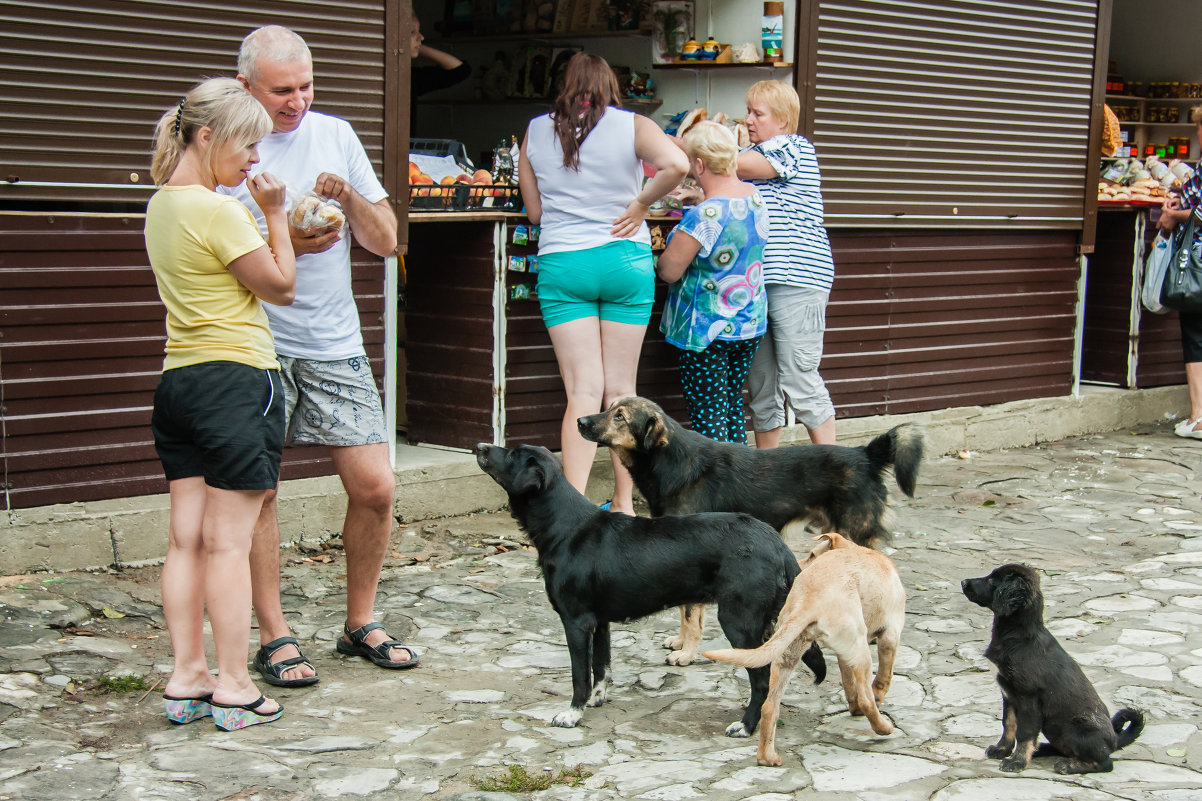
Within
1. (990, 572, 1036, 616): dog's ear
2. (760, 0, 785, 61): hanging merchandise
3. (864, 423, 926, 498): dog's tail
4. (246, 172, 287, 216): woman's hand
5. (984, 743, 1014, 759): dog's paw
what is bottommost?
(984, 743, 1014, 759): dog's paw

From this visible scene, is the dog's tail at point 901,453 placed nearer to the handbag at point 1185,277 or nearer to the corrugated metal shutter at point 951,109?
the corrugated metal shutter at point 951,109

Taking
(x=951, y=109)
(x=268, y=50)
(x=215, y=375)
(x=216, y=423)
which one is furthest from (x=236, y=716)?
(x=951, y=109)

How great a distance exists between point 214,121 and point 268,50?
1.65 feet

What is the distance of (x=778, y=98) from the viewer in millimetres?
6848

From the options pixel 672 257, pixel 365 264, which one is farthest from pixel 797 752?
pixel 365 264

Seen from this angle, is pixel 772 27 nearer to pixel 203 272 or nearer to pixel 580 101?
pixel 580 101

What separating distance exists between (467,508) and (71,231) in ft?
8.32

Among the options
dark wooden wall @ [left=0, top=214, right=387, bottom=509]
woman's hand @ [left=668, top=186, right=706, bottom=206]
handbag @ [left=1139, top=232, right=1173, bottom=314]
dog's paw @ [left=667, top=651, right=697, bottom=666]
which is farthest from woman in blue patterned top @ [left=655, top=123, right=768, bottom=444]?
handbag @ [left=1139, top=232, right=1173, bottom=314]

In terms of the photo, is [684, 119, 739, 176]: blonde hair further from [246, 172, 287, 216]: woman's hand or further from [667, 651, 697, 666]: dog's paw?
[246, 172, 287, 216]: woman's hand

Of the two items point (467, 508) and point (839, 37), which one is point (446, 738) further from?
point (839, 37)

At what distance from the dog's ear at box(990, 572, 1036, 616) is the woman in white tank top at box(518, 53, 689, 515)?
2620 mm

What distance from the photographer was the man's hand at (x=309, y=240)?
4355 mm

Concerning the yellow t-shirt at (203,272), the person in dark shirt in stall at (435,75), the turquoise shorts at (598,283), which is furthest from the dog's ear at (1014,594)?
the person in dark shirt in stall at (435,75)

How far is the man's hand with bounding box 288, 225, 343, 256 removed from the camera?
14.3 feet
